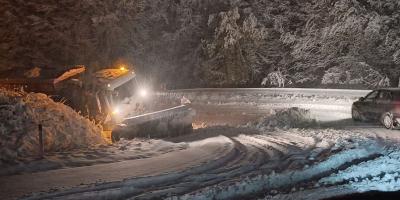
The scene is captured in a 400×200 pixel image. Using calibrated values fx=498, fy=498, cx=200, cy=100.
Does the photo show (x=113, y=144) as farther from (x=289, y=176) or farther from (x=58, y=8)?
(x=58, y=8)

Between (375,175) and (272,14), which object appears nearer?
(375,175)

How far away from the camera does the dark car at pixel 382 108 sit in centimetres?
1698

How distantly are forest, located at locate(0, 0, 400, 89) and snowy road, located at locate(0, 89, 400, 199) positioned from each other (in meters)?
16.0

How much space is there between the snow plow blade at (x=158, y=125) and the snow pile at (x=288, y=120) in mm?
3176

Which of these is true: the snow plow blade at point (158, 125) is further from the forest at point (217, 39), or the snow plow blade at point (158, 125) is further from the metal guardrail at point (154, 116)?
the forest at point (217, 39)

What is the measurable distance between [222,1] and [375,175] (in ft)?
107

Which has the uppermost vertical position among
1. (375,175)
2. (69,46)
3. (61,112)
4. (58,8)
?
(58,8)

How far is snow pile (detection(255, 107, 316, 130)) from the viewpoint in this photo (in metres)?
18.4

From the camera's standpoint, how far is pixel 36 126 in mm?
12648

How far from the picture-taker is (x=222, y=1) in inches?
1620

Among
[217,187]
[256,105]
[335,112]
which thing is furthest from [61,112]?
[256,105]

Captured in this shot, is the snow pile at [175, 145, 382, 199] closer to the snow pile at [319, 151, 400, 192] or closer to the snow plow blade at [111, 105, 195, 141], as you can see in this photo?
the snow pile at [319, 151, 400, 192]

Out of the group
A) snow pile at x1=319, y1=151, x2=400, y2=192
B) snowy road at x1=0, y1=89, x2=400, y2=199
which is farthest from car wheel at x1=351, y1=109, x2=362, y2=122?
snow pile at x1=319, y1=151, x2=400, y2=192

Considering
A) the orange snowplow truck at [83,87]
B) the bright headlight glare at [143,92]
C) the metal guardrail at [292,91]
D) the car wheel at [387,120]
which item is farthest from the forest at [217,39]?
the car wheel at [387,120]
